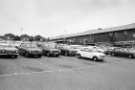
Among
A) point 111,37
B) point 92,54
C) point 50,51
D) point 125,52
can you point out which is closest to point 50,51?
point 50,51

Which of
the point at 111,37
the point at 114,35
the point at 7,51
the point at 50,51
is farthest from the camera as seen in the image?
the point at 111,37

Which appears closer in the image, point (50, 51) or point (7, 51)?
point (7, 51)

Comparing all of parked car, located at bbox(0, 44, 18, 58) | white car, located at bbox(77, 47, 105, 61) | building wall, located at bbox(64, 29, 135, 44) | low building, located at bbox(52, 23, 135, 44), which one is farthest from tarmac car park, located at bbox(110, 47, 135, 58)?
building wall, located at bbox(64, 29, 135, 44)

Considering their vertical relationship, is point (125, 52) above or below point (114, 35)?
below

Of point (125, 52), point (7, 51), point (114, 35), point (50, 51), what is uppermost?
point (114, 35)

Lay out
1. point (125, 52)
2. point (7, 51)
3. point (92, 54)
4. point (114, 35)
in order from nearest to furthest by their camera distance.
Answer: point (7, 51)
point (92, 54)
point (125, 52)
point (114, 35)

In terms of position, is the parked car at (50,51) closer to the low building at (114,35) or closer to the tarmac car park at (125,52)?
the tarmac car park at (125,52)

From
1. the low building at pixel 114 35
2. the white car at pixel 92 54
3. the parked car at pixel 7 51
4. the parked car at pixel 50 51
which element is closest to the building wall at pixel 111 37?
the low building at pixel 114 35

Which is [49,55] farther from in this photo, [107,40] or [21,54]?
[107,40]

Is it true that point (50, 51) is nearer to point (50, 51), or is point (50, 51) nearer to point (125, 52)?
point (50, 51)

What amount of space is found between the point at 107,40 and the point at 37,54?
128 feet

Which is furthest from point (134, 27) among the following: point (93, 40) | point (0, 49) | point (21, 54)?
point (0, 49)

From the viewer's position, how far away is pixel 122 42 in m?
41.3

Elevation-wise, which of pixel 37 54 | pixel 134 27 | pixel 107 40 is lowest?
pixel 37 54
